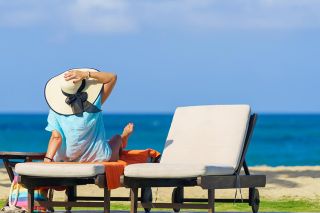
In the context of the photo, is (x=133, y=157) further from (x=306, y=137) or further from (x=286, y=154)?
(x=306, y=137)

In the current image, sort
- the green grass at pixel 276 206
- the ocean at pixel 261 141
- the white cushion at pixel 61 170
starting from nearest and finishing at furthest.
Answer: the white cushion at pixel 61 170 → the green grass at pixel 276 206 → the ocean at pixel 261 141

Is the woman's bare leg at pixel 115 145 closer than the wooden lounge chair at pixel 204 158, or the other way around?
the wooden lounge chair at pixel 204 158

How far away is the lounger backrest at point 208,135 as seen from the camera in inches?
324

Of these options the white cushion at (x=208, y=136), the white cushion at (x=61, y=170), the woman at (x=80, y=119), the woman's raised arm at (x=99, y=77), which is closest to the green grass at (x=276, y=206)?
the white cushion at (x=208, y=136)

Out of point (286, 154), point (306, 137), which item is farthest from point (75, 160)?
point (306, 137)

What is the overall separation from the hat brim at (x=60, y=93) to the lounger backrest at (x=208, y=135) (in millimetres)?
816

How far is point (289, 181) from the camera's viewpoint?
54.0 ft

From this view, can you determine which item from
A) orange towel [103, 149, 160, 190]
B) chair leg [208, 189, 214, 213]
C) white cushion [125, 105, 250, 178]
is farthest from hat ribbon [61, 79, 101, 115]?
chair leg [208, 189, 214, 213]

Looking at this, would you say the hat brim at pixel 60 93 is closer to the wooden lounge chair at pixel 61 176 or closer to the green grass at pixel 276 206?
the wooden lounge chair at pixel 61 176

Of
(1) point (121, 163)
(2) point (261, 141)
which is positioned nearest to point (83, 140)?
(1) point (121, 163)

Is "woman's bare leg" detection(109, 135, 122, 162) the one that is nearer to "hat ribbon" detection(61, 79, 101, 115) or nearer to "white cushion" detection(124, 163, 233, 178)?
"hat ribbon" detection(61, 79, 101, 115)

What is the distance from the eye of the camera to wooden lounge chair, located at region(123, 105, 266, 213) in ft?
24.3

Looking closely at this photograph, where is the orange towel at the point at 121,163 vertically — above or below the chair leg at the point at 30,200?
above

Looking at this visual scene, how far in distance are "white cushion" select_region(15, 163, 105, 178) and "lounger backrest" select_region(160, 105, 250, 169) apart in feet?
3.94
